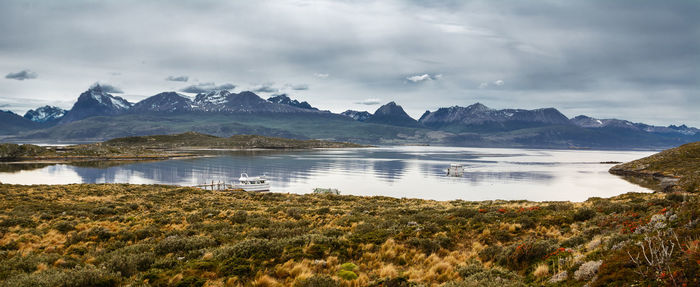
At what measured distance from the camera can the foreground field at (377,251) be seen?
29.1 feet

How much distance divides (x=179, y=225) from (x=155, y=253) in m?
7.47

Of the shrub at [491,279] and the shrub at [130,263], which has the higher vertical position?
the shrub at [491,279]

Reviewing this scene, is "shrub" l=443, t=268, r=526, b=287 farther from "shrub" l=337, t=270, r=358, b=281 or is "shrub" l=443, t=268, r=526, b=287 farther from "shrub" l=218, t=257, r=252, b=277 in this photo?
"shrub" l=218, t=257, r=252, b=277

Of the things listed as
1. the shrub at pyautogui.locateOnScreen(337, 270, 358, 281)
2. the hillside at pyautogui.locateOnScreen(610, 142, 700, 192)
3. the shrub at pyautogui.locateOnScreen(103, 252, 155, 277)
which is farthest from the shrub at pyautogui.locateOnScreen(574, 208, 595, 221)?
the hillside at pyautogui.locateOnScreen(610, 142, 700, 192)

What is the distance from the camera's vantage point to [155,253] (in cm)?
1333

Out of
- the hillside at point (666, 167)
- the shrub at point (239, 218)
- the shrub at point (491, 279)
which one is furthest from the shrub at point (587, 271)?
the hillside at point (666, 167)

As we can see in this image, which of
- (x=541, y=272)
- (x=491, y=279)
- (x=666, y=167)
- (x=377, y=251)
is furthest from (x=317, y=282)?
(x=666, y=167)

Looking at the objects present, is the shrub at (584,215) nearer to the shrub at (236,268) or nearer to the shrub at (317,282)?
the shrub at (317,282)

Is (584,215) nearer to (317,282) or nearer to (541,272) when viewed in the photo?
(541,272)

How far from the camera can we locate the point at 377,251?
13633mm

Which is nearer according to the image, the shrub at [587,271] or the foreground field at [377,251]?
the shrub at [587,271]

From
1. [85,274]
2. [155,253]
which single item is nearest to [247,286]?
[85,274]

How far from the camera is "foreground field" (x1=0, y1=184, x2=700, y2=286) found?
8.88 metres

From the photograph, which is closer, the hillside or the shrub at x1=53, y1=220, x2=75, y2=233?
the shrub at x1=53, y1=220, x2=75, y2=233
